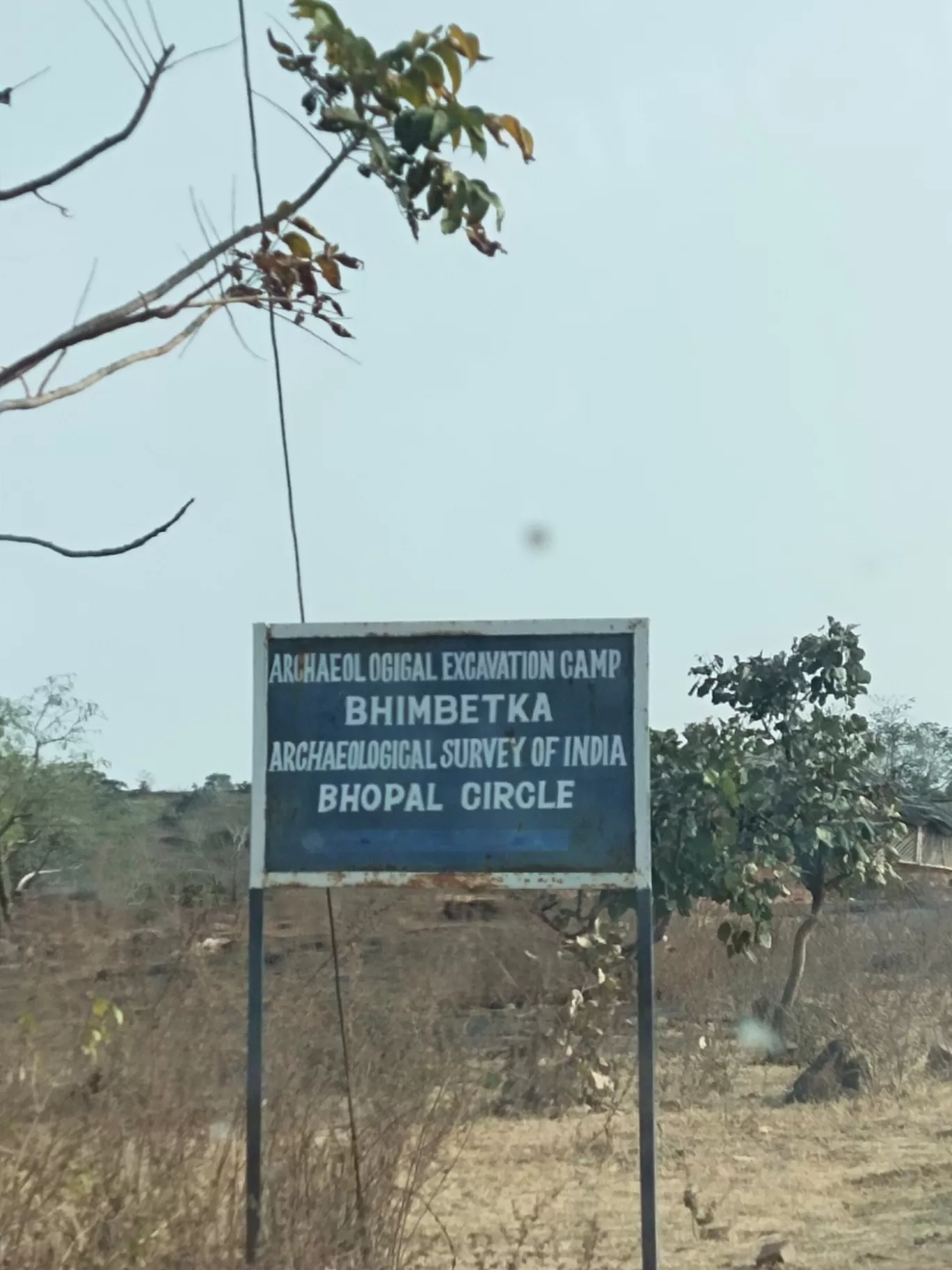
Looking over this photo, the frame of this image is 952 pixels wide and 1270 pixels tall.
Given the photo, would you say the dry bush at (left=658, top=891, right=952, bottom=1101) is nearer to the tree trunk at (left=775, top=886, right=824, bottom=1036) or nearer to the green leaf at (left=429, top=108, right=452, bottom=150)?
the tree trunk at (left=775, top=886, right=824, bottom=1036)

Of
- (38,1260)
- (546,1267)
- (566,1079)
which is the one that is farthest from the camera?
(566,1079)

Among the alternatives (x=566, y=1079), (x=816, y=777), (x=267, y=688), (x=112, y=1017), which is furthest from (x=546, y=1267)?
(x=816, y=777)

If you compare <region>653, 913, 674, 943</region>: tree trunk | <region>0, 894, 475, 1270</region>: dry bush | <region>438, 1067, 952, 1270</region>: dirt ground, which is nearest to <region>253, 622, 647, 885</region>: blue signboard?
<region>0, 894, 475, 1270</region>: dry bush

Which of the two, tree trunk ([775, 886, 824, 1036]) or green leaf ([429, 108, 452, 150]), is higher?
green leaf ([429, 108, 452, 150])

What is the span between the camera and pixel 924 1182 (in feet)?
24.3

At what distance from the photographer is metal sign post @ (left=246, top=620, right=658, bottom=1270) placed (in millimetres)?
5465

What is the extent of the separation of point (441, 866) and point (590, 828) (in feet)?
1.75

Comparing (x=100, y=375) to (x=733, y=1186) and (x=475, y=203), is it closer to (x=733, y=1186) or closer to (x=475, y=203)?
(x=475, y=203)

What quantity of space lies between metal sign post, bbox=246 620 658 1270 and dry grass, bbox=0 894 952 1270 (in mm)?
371

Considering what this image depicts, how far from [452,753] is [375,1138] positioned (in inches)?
52.5

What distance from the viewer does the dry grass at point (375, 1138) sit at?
4.92 meters

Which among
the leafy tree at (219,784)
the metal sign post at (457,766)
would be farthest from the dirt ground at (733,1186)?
the leafy tree at (219,784)

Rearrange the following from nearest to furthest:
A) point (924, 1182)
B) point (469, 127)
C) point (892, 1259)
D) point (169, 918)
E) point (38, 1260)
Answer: point (469, 127) < point (38, 1260) < point (892, 1259) < point (169, 918) < point (924, 1182)

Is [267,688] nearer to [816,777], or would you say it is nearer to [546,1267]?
[546,1267]
